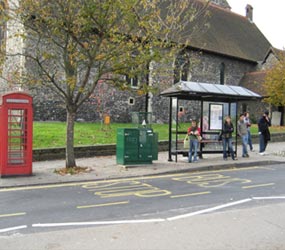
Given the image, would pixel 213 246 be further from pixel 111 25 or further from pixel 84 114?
pixel 84 114

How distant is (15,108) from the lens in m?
10.5

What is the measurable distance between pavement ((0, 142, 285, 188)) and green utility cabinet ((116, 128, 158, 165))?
0.77 feet

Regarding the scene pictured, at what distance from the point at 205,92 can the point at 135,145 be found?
10.7 feet

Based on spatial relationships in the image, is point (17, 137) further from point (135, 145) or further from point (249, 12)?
point (249, 12)

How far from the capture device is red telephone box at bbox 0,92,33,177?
10.4m

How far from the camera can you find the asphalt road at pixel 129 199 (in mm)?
6484

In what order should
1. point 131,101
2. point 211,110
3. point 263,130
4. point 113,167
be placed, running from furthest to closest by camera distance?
point 131,101 → point 263,130 → point 211,110 → point 113,167

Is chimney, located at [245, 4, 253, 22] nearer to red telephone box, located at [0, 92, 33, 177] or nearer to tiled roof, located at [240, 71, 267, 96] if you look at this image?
tiled roof, located at [240, 71, 267, 96]

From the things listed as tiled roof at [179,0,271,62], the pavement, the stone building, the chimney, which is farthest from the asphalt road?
the chimney

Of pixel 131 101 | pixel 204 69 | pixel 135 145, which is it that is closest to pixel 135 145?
pixel 135 145

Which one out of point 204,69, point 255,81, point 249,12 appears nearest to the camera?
point 204,69

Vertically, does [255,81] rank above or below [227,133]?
above

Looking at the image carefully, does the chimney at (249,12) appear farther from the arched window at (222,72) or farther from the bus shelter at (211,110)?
the bus shelter at (211,110)

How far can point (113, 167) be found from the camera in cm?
1252
